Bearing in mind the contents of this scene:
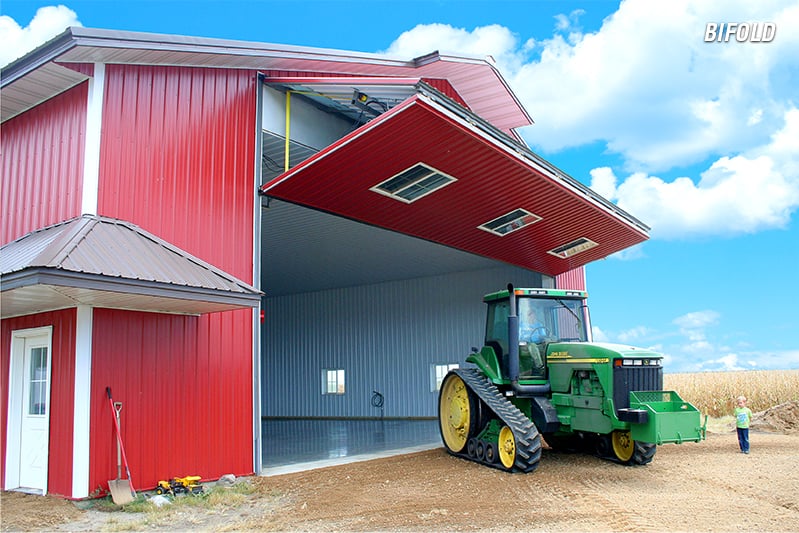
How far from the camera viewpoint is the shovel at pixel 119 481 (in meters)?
7.53

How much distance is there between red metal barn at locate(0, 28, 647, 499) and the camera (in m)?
7.75

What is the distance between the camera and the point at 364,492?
827 cm

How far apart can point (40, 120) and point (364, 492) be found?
6951 mm

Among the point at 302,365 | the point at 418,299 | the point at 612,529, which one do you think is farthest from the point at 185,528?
the point at 302,365

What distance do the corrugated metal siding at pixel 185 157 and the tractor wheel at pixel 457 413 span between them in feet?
13.1

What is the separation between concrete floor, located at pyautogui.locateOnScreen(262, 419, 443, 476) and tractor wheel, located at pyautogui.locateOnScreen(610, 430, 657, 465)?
12.6 feet

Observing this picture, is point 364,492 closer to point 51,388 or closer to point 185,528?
point 185,528

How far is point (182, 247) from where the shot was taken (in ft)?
29.5

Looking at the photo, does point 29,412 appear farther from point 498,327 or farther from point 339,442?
point 339,442

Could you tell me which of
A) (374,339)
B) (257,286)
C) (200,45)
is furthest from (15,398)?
(374,339)

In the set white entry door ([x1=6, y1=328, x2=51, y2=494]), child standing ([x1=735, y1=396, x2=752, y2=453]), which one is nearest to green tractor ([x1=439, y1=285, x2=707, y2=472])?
child standing ([x1=735, y1=396, x2=752, y2=453])

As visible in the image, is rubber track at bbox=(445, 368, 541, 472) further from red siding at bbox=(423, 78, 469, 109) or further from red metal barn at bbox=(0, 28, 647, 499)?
red siding at bbox=(423, 78, 469, 109)

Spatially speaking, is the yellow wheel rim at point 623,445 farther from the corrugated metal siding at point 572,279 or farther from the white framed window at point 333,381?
the white framed window at point 333,381

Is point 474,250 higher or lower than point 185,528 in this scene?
higher
